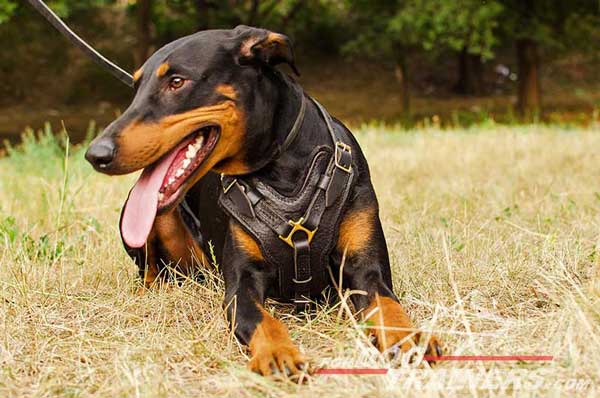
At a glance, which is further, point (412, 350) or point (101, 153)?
point (101, 153)

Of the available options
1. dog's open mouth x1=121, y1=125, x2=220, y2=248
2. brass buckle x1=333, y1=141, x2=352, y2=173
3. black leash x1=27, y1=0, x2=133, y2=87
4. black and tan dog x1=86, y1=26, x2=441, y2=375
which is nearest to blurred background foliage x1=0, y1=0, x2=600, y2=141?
black leash x1=27, y1=0, x2=133, y2=87

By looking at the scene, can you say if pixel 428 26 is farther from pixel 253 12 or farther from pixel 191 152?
pixel 191 152

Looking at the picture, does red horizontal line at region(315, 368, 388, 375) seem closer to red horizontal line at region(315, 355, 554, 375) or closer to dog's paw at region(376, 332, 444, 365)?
red horizontal line at region(315, 355, 554, 375)

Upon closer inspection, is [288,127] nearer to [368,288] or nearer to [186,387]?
[368,288]

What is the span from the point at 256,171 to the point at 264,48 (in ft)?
1.58

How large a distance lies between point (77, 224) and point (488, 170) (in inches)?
151

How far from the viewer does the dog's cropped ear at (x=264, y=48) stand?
2836 mm

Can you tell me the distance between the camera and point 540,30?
15.3m

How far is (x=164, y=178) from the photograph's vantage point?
2.66m

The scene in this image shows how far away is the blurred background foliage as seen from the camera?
1536 cm

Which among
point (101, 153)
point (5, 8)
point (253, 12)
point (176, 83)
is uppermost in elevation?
point (5, 8)

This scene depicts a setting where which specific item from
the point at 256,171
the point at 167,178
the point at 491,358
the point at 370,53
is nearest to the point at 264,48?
the point at 256,171

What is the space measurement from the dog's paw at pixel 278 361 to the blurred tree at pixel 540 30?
1399 centimetres

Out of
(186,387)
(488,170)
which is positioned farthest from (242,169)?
(488,170)
